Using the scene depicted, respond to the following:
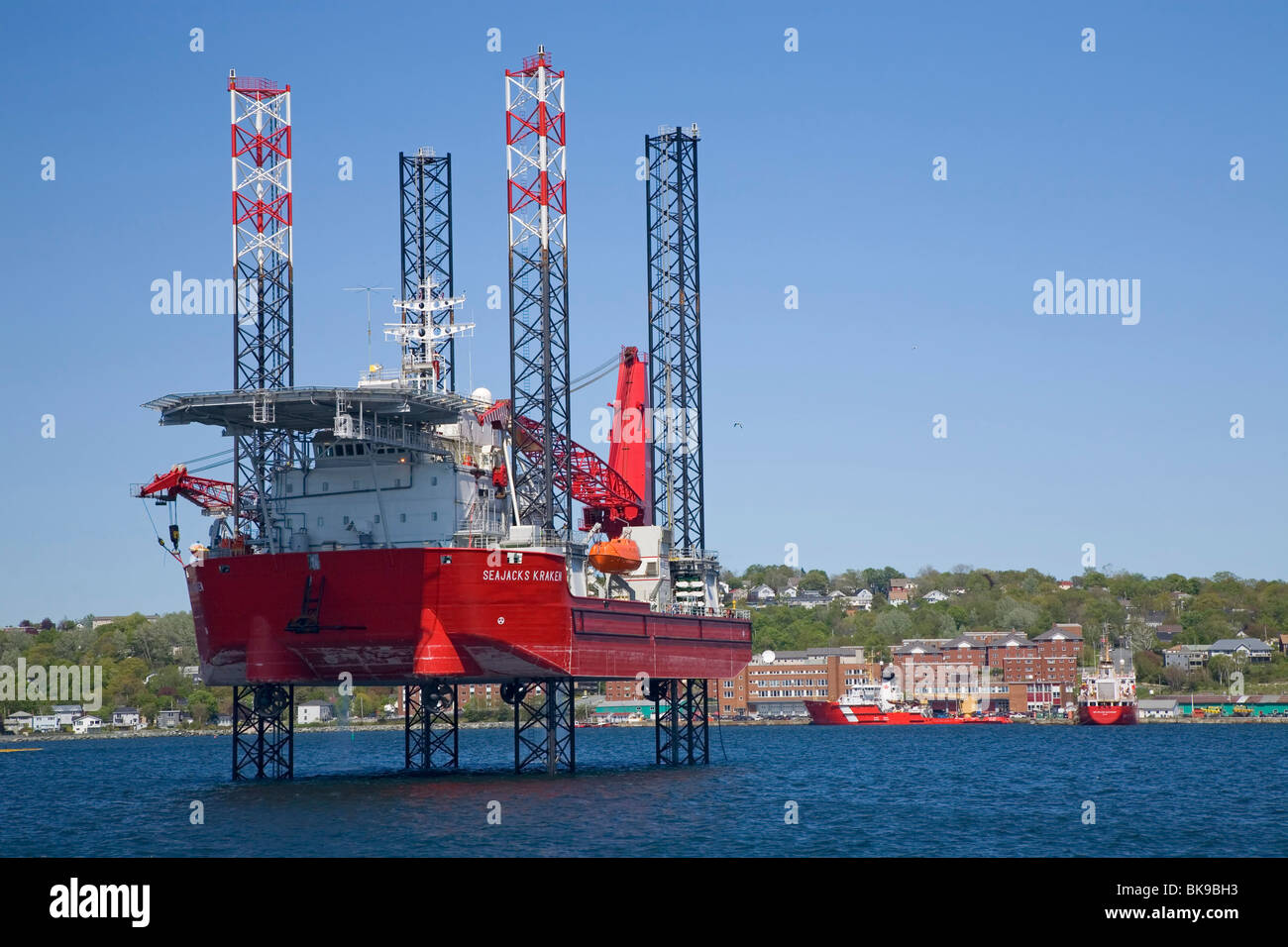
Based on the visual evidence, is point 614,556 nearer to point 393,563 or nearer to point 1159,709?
point 393,563

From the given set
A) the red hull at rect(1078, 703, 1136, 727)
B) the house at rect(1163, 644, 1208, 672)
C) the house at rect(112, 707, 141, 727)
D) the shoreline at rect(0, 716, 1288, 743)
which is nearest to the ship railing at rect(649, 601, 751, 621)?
the shoreline at rect(0, 716, 1288, 743)

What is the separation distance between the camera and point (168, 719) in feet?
500

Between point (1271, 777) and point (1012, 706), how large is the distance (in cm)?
10237

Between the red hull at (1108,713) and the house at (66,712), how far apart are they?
3662 inches

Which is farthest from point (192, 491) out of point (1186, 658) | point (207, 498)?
point (1186, 658)

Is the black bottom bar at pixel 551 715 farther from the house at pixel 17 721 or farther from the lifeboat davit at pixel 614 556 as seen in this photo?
the house at pixel 17 721

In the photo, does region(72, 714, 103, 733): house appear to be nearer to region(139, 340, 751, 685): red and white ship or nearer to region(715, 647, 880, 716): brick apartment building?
region(715, 647, 880, 716): brick apartment building

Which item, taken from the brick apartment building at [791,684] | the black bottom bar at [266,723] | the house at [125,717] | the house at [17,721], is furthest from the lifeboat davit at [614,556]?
the brick apartment building at [791,684]

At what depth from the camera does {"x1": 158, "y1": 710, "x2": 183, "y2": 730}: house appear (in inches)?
5945

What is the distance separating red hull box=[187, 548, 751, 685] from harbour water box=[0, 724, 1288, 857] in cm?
394

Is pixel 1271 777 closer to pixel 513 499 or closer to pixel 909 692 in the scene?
pixel 513 499

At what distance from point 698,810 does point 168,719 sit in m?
119
